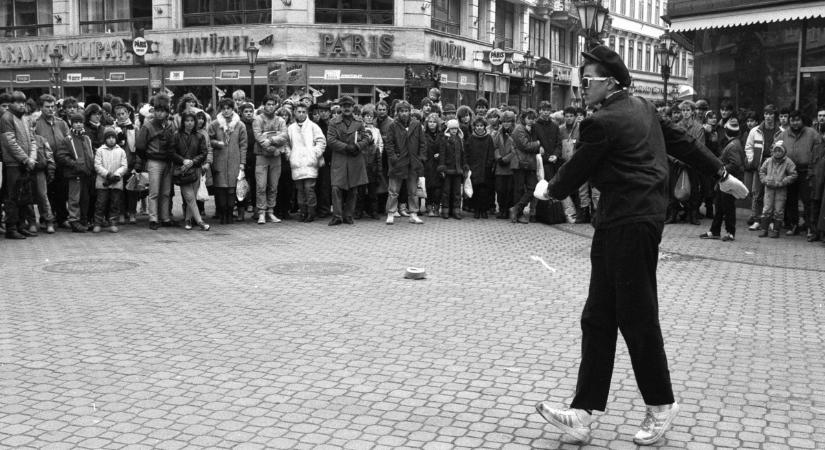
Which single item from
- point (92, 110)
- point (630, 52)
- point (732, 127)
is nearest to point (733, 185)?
point (732, 127)

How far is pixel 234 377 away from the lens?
609 centimetres

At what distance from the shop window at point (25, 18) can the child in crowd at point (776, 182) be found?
35733 millimetres

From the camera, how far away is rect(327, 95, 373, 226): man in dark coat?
50.1 feet

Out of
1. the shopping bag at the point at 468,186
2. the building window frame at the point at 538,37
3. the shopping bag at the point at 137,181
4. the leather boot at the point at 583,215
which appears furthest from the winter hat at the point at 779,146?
the building window frame at the point at 538,37

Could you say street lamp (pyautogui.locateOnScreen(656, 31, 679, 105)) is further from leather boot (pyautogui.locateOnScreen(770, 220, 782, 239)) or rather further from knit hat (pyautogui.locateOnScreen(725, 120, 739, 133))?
leather boot (pyautogui.locateOnScreen(770, 220, 782, 239))

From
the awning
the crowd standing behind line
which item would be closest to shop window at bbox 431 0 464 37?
the awning

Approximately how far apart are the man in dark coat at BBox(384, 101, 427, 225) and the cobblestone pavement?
3499mm

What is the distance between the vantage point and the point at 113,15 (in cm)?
3959

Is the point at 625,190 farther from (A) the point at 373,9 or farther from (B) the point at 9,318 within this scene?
(A) the point at 373,9

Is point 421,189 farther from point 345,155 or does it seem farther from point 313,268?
point 313,268

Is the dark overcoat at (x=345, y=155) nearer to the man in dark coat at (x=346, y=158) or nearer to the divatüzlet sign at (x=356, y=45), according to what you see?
the man in dark coat at (x=346, y=158)

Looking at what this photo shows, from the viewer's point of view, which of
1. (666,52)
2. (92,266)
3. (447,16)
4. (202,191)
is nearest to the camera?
(92,266)

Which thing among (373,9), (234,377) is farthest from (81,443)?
(373,9)

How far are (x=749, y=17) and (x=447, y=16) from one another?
22.2 m
